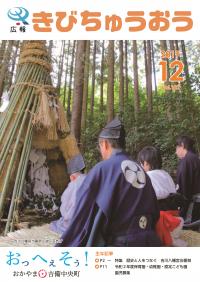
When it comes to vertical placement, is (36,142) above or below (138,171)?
above

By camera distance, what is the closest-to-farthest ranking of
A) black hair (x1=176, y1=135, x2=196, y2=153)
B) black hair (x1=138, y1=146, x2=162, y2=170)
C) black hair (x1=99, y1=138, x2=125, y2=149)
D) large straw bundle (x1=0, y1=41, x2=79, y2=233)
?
black hair (x1=99, y1=138, x2=125, y2=149)
black hair (x1=138, y1=146, x2=162, y2=170)
large straw bundle (x1=0, y1=41, x2=79, y2=233)
black hair (x1=176, y1=135, x2=196, y2=153)

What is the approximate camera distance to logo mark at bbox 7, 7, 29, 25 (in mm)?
2400

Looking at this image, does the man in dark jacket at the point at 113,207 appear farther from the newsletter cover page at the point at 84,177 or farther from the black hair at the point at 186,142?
the black hair at the point at 186,142

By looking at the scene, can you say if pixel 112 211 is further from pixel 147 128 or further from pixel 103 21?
pixel 147 128

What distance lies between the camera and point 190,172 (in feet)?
9.80

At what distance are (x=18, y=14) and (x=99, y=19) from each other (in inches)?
25.0

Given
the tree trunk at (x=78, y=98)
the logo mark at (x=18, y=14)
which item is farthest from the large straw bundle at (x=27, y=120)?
the logo mark at (x=18, y=14)

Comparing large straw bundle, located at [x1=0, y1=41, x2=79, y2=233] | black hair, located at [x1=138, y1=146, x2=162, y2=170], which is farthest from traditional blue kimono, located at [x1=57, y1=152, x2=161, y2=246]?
large straw bundle, located at [x1=0, y1=41, x2=79, y2=233]

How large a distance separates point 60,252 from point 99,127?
17.1 feet

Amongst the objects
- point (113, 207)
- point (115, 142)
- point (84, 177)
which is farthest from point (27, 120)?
point (113, 207)

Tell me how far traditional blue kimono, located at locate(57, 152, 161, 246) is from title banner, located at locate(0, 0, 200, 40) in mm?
1213

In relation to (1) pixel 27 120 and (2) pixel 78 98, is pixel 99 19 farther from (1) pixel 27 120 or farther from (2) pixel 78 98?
(2) pixel 78 98

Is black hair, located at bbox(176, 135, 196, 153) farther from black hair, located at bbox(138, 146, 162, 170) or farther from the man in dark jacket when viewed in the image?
the man in dark jacket

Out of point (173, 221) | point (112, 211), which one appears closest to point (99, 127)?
point (173, 221)
